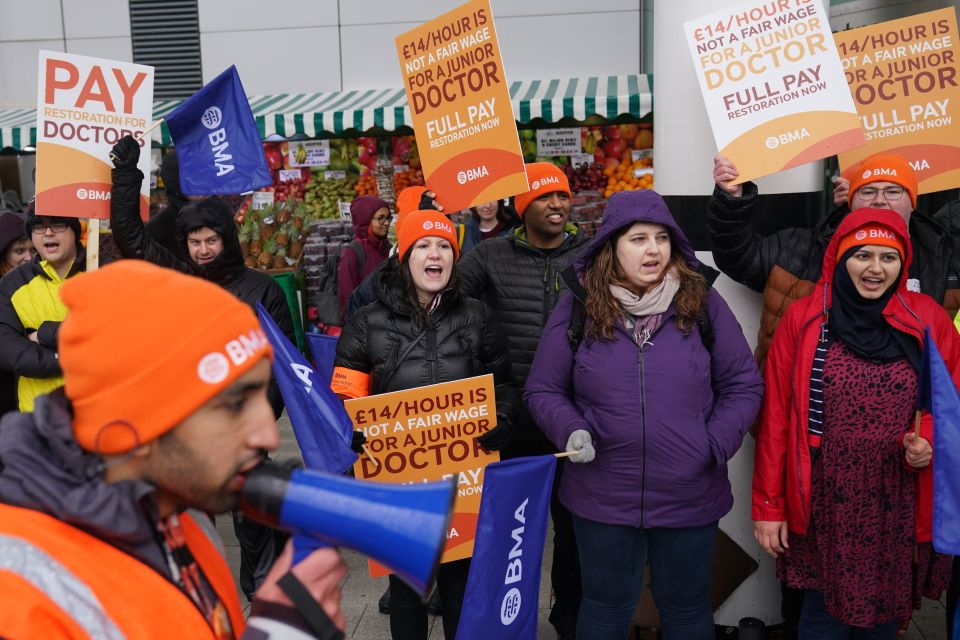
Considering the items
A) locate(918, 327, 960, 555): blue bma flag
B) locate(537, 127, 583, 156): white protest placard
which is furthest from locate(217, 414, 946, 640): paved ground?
locate(537, 127, 583, 156): white protest placard

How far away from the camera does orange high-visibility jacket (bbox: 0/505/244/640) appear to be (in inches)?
49.3

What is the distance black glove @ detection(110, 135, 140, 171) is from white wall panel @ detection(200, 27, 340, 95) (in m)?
7.24

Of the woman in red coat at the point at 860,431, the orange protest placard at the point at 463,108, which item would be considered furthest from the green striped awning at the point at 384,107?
the woman in red coat at the point at 860,431

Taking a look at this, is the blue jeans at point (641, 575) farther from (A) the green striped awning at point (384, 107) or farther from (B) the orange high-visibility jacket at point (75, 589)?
(A) the green striped awning at point (384, 107)

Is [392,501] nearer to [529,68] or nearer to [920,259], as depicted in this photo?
[920,259]

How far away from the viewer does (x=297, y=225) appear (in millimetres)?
9484

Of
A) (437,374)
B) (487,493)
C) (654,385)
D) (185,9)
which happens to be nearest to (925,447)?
(654,385)

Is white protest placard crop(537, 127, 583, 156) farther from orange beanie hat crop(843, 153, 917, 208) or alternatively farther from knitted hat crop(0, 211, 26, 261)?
orange beanie hat crop(843, 153, 917, 208)

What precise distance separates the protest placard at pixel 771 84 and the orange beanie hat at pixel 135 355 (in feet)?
Result: 9.04

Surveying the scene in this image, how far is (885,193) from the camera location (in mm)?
3744

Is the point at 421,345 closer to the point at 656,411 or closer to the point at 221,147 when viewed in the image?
the point at 656,411

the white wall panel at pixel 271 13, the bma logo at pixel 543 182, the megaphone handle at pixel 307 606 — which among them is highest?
the white wall panel at pixel 271 13

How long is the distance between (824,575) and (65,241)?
379 centimetres

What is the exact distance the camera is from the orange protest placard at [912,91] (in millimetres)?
4172
